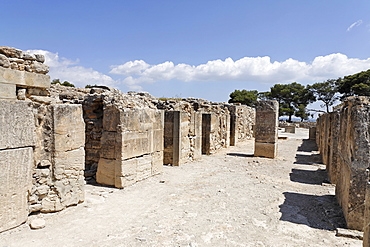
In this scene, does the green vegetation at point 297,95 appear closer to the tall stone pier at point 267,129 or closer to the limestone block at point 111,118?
the tall stone pier at point 267,129

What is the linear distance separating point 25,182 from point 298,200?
5.71 m

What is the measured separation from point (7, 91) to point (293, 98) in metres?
45.6

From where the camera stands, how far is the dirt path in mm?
3773

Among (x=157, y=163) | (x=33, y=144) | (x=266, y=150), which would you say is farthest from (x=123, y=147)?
(x=266, y=150)

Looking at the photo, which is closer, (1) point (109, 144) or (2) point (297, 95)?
(1) point (109, 144)

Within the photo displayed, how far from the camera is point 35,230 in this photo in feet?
13.0

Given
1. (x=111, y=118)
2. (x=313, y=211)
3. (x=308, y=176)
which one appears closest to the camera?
(x=313, y=211)

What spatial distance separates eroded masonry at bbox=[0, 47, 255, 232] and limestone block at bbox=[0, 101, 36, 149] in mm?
14

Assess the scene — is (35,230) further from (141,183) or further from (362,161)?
(362,161)

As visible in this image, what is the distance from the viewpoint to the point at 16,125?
4000 millimetres

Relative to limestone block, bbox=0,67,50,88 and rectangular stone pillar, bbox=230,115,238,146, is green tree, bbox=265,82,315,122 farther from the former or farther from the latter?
limestone block, bbox=0,67,50,88

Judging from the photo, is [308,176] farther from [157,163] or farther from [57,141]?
[57,141]

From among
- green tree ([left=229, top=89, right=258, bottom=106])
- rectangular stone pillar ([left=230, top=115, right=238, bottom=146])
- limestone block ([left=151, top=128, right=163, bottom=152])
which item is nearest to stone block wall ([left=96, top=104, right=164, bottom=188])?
limestone block ([left=151, top=128, right=163, bottom=152])

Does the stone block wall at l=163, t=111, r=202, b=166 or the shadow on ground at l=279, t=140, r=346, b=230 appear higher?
the stone block wall at l=163, t=111, r=202, b=166
